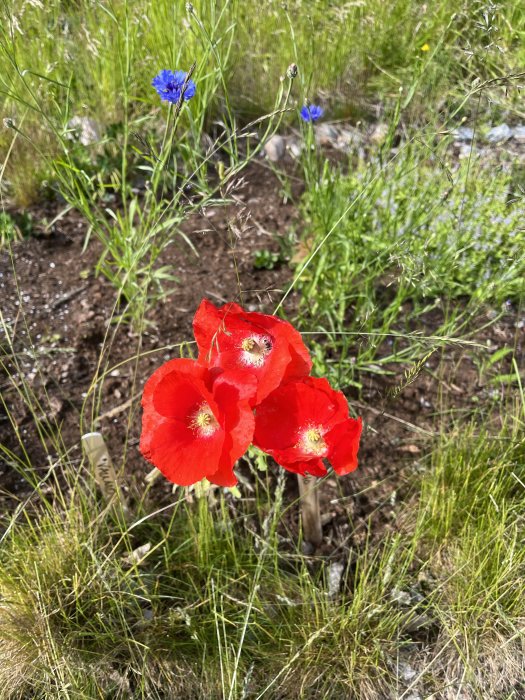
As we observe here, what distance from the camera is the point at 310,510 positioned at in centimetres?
157

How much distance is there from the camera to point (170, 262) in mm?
2477

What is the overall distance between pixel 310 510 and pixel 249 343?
655mm

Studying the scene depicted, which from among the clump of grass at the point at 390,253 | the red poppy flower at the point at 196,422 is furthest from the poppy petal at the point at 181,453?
the clump of grass at the point at 390,253

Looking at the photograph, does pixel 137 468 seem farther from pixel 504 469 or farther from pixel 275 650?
pixel 504 469

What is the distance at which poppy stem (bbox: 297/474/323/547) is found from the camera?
145 centimetres

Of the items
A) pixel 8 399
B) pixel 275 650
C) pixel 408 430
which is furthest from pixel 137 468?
pixel 408 430

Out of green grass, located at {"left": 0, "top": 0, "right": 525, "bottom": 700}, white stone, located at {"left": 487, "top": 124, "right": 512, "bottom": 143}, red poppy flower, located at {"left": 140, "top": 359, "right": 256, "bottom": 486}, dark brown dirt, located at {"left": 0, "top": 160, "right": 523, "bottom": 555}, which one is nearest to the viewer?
red poppy flower, located at {"left": 140, "top": 359, "right": 256, "bottom": 486}

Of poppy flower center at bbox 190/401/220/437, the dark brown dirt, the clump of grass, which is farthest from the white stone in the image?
poppy flower center at bbox 190/401/220/437

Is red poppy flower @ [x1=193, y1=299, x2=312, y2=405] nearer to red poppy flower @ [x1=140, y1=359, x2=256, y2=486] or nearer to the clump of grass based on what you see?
red poppy flower @ [x1=140, y1=359, x2=256, y2=486]

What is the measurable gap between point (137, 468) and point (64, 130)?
96 centimetres

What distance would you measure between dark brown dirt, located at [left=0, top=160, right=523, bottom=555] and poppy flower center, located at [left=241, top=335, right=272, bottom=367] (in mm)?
447

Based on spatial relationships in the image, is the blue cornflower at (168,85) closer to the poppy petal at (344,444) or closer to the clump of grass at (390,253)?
the clump of grass at (390,253)

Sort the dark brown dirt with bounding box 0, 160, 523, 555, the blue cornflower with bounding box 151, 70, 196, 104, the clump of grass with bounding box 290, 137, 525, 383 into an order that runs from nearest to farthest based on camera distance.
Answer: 1. the blue cornflower with bounding box 151, 70, 196, 104
2. the dark brown dirt with bounding box 0, 160, 523, 555
3. the clump of grass with bounding box 290, 137, 525, 383

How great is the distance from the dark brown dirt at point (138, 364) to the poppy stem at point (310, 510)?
0.08m
